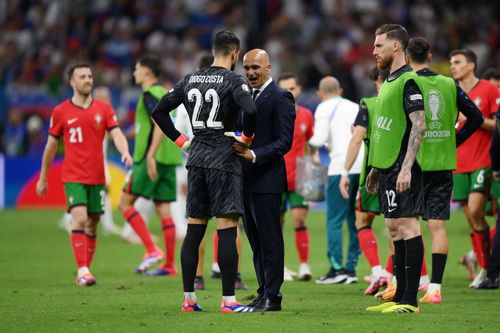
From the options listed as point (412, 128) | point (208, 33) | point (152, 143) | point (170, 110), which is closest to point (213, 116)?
point (170, 110)

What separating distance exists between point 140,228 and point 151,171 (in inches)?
33.6

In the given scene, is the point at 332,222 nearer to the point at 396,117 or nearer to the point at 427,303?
the point at 427,303

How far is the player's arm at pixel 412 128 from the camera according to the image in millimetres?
8953

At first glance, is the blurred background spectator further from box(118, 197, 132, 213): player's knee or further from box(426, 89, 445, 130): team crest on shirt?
box(426, 89, 445, 130): team crest on shirt

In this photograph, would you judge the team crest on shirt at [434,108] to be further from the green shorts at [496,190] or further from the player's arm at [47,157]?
the player's arm at [47,157]

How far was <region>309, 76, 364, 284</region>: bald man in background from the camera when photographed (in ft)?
42.1

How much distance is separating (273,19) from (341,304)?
65.9 ft

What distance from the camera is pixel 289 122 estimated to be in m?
9.48

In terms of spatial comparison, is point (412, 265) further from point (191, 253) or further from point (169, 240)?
point (169, 240)

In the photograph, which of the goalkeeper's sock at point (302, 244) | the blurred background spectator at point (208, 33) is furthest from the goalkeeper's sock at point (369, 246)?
the blurred background spectator at point (208, 33)

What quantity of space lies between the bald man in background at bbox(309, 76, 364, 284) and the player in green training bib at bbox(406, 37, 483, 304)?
2.50 metres

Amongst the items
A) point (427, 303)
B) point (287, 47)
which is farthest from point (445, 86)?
point (287, 47)

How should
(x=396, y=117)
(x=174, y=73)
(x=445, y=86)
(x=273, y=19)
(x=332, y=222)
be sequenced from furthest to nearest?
(x=273, y=19) → (x=174, y=73) → (x=332, y=222) → (x=445, y=86) → (x=396, y=117)

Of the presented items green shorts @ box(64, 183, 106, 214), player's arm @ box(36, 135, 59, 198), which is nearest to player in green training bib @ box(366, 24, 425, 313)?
green shorts @ box(64, 183, 106, 214)
